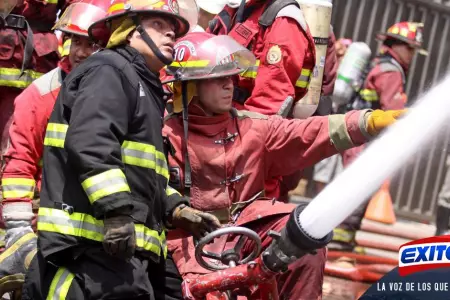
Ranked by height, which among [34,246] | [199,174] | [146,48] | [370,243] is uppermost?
[146,48]

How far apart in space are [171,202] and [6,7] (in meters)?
2.60

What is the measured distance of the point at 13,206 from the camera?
18.6ft

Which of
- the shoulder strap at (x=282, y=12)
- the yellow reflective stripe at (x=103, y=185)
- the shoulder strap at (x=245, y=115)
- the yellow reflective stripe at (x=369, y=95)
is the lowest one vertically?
the yellow reflective stripe at (x=369, y=95)

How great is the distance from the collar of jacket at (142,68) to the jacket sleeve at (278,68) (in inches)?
59.3

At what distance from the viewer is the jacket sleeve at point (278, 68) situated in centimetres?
642

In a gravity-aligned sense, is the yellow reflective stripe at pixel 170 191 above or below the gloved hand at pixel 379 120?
below

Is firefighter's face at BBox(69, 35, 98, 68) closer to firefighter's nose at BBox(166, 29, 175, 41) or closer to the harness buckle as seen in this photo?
firefighter's nose at BBox(166, 29, 175, 41)

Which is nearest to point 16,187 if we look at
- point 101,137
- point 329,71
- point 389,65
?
point 101,137

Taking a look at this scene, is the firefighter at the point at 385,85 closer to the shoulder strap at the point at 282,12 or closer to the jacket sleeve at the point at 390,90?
the jacket sleeve at the point at 390,90

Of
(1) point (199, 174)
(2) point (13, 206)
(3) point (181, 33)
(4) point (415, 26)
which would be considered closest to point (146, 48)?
(3) point (181, 33)

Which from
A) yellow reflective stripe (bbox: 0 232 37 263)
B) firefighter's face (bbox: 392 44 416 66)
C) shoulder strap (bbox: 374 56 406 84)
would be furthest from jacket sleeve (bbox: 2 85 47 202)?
firefighter's face (bbox: 392 44 416 66)

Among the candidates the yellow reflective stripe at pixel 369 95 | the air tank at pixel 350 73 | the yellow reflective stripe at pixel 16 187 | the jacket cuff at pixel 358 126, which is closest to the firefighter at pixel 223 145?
the jacket cuff at pixel 358 126

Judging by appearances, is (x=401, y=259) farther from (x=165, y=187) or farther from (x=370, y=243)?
(x=370, y=243)

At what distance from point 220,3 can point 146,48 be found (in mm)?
2656
